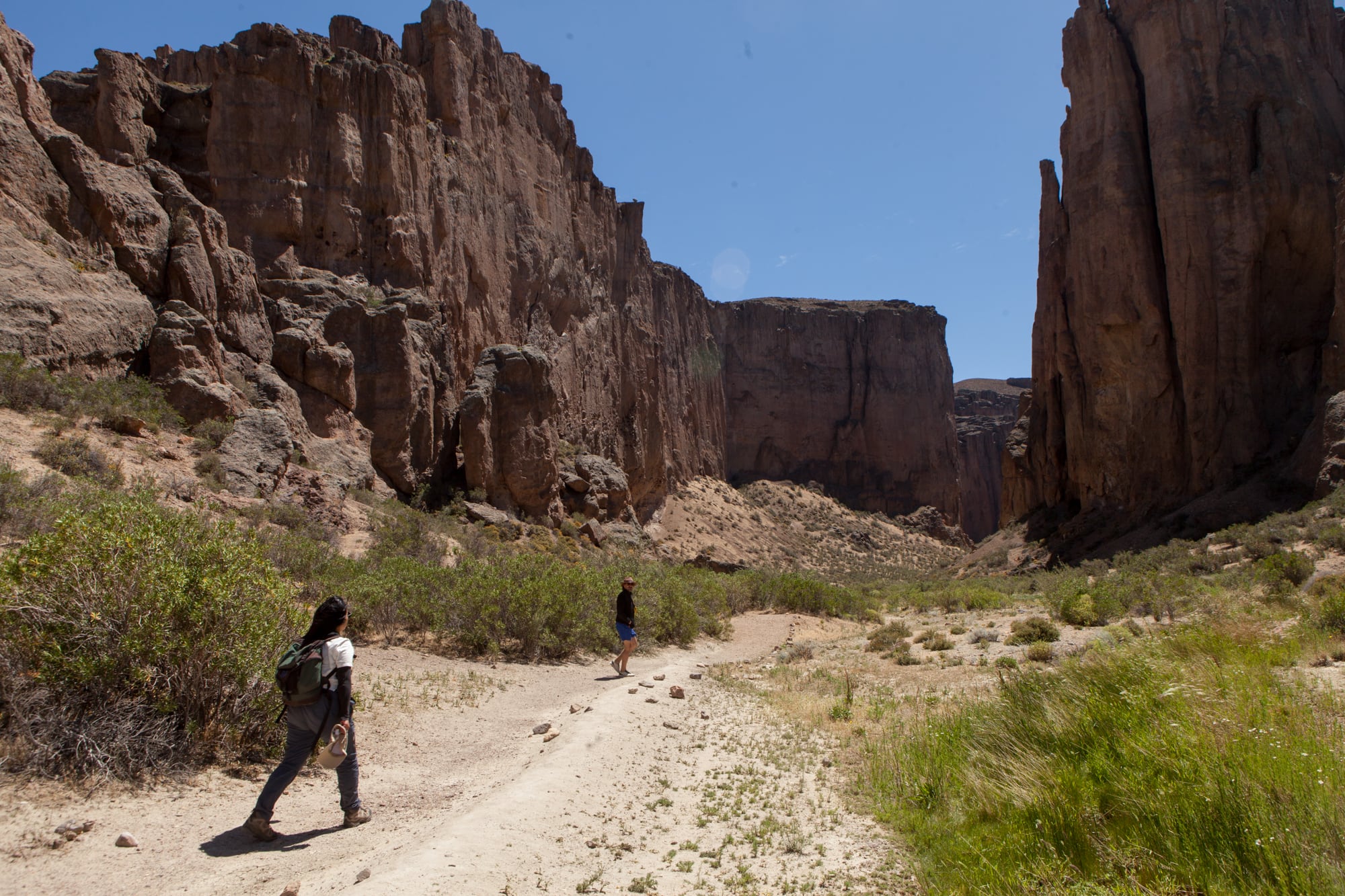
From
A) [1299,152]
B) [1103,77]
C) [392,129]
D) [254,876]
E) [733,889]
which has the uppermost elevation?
[1103,77]

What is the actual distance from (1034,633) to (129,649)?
15446 mm

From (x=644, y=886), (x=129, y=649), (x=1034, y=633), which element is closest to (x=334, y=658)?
(x=129, y=649)

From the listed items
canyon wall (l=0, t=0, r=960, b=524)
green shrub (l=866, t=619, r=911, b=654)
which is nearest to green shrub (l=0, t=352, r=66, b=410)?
canyon wall (l=0, t=0, r=960, b=524)

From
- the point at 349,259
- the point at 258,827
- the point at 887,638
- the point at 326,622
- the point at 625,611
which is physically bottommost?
the point at 887,638

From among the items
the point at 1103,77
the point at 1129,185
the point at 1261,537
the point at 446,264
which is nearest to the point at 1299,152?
the point at 1129,185

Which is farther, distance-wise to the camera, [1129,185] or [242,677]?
[1129,185]

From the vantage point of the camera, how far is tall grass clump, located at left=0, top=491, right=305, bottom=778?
5.91 meters

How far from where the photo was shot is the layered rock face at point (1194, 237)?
3262 centimetres

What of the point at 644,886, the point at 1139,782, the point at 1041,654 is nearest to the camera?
the point at 1139,782

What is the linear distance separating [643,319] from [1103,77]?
30516mm

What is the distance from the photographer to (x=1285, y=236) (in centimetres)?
3322

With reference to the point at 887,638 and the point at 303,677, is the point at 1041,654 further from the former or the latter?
the point at 303,677

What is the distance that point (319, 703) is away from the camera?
5.75 m

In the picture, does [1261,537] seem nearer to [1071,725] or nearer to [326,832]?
[1071,725]
